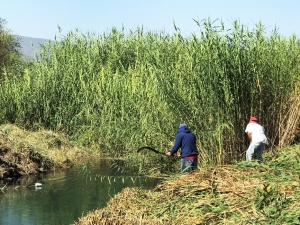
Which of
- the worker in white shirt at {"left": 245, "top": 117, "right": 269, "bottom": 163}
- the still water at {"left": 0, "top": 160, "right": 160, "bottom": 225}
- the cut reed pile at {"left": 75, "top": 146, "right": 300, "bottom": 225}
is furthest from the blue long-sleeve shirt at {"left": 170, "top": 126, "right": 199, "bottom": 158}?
the still water at {"left": 0, "top": 160, "right": 160, "bottom": 225}

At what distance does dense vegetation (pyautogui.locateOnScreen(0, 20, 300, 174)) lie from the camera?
10516 mm

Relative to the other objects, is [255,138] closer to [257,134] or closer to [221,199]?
[257,134]

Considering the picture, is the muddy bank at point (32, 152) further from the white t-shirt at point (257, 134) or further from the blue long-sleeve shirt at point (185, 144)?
the white t-shirt at point (257, 134)

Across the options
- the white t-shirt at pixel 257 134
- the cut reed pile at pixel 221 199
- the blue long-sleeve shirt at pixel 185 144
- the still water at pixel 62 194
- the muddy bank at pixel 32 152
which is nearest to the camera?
the cut reed pile at pixel 221 199

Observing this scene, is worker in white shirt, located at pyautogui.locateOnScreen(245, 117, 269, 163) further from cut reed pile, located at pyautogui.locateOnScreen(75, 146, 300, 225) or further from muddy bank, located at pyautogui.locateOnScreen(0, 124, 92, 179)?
muddy bank, located at pyautogui.locateOnScreen(0, 124, 92, 179)

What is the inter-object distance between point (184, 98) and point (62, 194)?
11.0 ft

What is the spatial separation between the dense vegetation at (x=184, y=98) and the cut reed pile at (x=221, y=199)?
2247mm

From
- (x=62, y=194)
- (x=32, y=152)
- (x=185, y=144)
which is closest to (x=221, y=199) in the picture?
(x=185, y=144)

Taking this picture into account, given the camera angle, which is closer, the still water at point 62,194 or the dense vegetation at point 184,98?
the still water at point 62,194

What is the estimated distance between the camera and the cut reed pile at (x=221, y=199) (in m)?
6.43

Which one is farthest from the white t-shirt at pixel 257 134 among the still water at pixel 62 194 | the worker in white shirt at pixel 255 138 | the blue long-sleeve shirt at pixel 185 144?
the still water at pixel 62 194

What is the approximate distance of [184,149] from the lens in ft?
29.9

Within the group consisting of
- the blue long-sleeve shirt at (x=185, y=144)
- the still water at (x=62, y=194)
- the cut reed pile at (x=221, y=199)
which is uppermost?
the blue long-sleeve shirt at (x=185, y=144)

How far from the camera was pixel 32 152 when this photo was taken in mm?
14219
